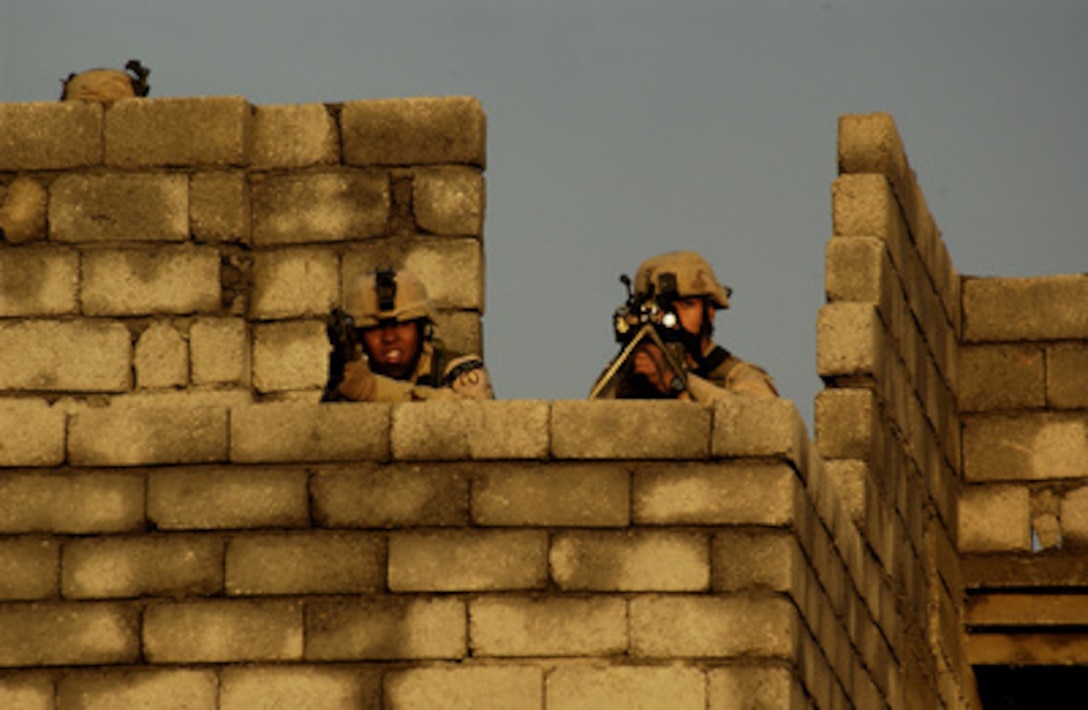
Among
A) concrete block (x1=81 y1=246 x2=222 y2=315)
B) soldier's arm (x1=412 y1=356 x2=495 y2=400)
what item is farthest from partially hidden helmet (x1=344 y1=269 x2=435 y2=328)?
concrete block (x1=81 y1=246 x2=222 y2=315)

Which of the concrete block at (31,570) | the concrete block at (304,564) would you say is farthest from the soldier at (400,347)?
the concrete block at (31,570)

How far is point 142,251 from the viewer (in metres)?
23.7

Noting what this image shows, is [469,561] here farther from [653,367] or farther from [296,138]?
[296,138]

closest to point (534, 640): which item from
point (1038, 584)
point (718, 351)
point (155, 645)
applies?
point (155, 645)

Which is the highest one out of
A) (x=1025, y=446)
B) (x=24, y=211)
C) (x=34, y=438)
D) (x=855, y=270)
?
(x=24, y=211)

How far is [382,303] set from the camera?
21.2m

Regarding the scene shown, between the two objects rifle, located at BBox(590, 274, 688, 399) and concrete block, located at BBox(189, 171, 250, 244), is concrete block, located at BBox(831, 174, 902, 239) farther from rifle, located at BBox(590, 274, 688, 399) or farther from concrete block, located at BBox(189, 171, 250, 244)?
concrete block, located at BBox(189, 171, 250, 244)

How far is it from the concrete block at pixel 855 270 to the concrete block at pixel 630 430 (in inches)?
191

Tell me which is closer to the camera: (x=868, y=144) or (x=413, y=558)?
(x=413, y=558)

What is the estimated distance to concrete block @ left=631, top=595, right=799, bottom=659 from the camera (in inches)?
763

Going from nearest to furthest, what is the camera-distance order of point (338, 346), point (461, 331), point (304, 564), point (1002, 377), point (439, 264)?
point (304, 564) → point (338, 346) → point (461, 331) → point (439, 264) → point (1002, 377)

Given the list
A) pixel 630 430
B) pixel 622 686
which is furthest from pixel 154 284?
pixel 622 686

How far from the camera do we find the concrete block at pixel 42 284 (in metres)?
23.7

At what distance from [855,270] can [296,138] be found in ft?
10.2
